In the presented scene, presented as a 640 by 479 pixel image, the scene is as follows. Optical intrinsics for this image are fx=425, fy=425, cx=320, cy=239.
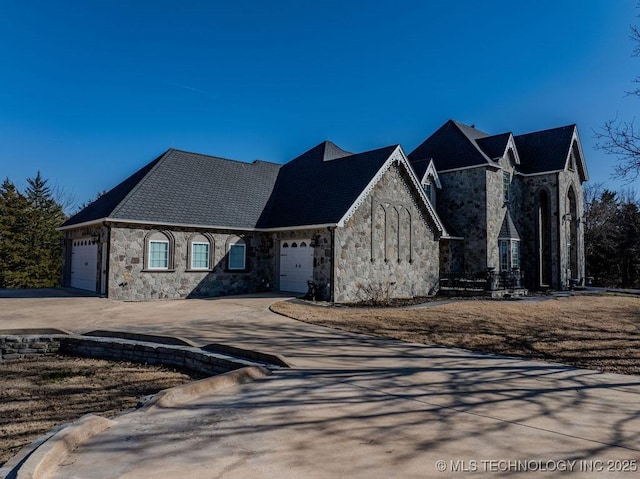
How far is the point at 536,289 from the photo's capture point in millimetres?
28141

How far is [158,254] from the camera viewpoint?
17.9m

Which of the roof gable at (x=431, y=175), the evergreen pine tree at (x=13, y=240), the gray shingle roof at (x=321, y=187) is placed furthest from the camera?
the evergreen pine tree at (x=13, y=240)

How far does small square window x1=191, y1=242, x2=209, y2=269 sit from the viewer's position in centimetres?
1884

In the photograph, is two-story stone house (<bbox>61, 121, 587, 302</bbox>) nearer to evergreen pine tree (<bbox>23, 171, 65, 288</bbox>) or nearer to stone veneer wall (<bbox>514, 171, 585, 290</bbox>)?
stone veneer wall (<bbox>514, 171, 585, 290</bbox>)

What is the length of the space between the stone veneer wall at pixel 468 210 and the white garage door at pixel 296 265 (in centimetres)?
1192

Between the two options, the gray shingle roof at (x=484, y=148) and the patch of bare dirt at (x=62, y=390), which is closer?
the patch of bare dirt at (x=62, y=390)

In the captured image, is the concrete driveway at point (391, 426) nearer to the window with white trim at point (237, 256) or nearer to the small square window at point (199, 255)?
the small square window at point (199, 255)

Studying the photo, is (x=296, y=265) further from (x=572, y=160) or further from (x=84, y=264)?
(x=572, y=160)

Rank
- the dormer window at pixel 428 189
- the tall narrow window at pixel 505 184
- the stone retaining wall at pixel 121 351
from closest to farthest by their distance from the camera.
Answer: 1. the stone retaining wall at pixel 121 351
2. the dormer window at pixel 428 189
3. the tall narrow window at pixel 505 184

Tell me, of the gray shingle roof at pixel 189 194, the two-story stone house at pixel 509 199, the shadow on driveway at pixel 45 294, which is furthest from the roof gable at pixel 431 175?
the shadow on driveway at pixel 45 294

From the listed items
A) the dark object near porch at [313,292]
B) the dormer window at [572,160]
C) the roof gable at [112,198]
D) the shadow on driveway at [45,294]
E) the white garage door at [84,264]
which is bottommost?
the shadow on driveway at [45,294]

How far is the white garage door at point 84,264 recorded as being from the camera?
1878cm

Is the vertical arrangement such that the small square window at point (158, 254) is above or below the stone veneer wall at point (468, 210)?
below

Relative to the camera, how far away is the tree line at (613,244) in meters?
35.2
